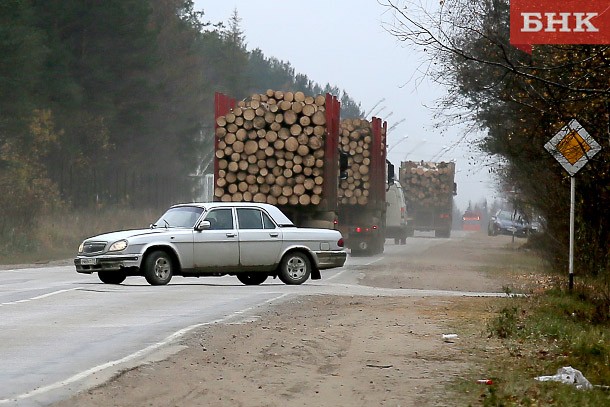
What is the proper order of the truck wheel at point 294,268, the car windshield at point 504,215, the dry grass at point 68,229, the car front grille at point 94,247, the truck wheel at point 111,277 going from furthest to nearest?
1. the car windshield at point 504,215
2. the dry grass at point 68,229
3. the truck wheel at point 294,268
4. the truck wheel at point 111,277
5. the car front grille at point 94,247

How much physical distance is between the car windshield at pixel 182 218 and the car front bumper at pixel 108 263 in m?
1.40

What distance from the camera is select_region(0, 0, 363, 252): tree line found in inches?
1955

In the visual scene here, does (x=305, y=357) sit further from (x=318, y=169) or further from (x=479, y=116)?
(x=479, y=116)

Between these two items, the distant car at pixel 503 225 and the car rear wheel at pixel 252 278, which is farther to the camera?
the distant car at pixel 503 225

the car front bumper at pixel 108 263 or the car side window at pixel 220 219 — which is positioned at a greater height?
the car side window at pixel 220 219

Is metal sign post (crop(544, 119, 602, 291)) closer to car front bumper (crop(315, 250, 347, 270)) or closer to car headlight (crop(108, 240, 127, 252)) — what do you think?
car front bumper (crop(315, 250, 347, 270))

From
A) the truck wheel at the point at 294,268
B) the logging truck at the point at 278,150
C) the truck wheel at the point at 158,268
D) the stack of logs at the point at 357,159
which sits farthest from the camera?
the stack of logs at the point at 357,159

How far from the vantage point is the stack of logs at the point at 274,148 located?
32.9 m

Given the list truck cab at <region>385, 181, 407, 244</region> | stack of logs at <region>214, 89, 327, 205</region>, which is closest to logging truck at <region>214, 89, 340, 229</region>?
stack of logs at <region>214, 89, 327, 205</region>

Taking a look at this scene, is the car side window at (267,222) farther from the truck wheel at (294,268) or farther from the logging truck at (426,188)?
the logging truck at (426,188)

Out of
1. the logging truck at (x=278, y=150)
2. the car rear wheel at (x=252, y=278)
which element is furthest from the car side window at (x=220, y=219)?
the logging truck at (x=278, y=150)

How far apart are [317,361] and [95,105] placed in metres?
49.1

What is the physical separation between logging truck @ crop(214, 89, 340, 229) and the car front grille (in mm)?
9040

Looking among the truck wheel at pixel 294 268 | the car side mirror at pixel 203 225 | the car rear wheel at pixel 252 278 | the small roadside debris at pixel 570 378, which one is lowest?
the small roadside debris at pixel 570 378
